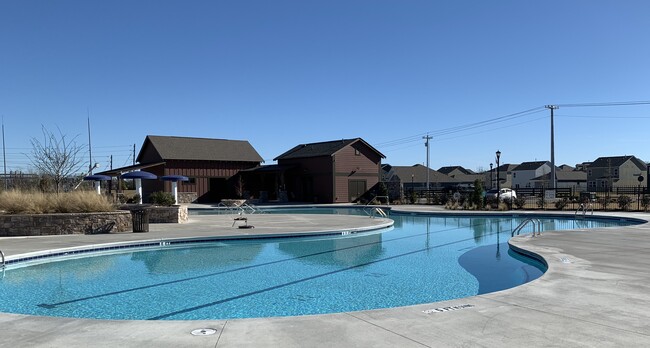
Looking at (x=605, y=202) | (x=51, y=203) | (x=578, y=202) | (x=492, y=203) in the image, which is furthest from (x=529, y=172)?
(x=51, y=203)

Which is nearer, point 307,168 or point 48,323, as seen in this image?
point 48,323

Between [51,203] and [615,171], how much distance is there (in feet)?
253

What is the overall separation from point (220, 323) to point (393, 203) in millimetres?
32987

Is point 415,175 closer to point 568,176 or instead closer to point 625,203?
point 568,176

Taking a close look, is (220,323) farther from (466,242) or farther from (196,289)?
(466,242)

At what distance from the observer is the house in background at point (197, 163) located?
4078cm

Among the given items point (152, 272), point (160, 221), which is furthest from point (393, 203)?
point (152, 272)

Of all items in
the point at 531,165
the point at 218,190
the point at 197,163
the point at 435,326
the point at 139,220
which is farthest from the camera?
the point at 531,165

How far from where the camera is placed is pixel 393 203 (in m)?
37.8

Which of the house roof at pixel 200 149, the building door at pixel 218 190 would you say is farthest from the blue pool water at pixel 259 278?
the building door at pixel 218 190

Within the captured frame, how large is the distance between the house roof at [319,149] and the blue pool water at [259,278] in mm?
25505

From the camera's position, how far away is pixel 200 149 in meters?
43.2

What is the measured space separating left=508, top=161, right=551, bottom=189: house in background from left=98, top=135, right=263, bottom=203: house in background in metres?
63.2

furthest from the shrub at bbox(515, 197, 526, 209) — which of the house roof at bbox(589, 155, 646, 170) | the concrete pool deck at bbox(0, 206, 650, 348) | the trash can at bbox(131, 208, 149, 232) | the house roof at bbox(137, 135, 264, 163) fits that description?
the house roof at bbox(589, 155, 646, 170)
